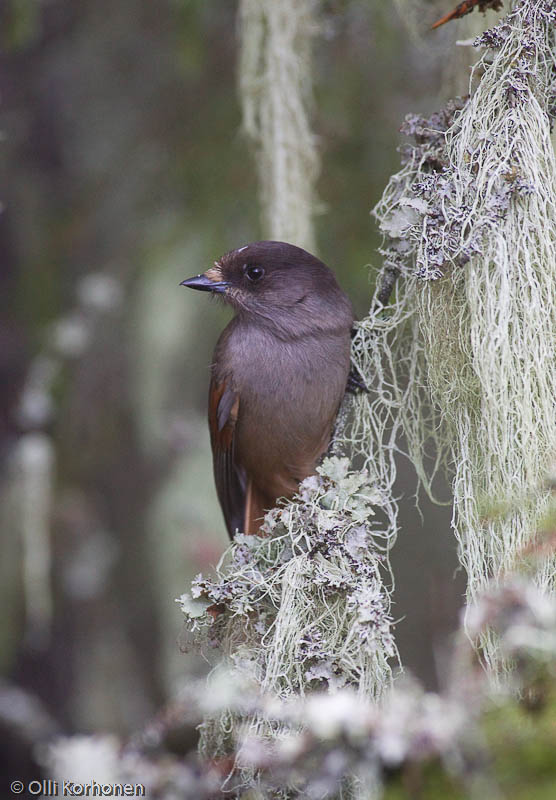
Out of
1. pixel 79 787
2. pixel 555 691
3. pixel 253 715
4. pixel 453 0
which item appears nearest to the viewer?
pixel 555 691

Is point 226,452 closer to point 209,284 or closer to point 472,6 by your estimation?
point 209,284

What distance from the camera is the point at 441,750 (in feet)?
3.87

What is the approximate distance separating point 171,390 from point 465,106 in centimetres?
246

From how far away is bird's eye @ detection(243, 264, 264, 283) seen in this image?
313 centimetres

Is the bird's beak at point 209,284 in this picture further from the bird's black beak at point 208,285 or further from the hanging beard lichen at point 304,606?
the hanging beard lichen at point 304,606

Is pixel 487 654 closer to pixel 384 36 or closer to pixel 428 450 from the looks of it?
pixel 428 450

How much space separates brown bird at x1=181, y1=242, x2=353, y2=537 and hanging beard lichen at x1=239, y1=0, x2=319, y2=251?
201mm

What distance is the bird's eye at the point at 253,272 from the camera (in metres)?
3.13

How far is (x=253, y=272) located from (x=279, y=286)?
11 centimetres

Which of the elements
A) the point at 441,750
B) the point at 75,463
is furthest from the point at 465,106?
the point at 75,463

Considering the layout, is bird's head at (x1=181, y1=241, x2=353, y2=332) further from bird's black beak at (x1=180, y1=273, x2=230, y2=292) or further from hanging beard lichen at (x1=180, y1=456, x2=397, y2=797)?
hanging beard lichen at (x1=180, y1=456, x2=397, y2=797)

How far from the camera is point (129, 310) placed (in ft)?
14.7

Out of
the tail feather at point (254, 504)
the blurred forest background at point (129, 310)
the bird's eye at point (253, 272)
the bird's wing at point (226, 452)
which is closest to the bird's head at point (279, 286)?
the bird's eye at point (253, 272)

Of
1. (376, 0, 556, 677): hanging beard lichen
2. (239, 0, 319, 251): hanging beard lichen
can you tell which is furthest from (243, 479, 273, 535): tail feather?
(376, 0, 556, 677): hanging beard lichen
